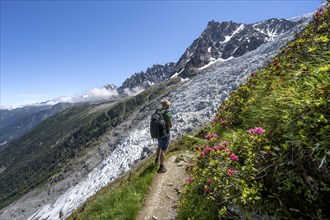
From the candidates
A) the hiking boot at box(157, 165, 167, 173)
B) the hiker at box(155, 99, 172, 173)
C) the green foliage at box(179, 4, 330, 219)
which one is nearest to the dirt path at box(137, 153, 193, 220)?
the hiking boot at box(157, 165, 167, 173)

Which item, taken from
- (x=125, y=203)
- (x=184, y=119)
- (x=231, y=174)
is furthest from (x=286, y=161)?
(x=184, y=119)

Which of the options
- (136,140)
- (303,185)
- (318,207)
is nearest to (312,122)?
(303,185)

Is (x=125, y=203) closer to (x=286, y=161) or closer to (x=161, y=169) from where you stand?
(x=161, y=169)

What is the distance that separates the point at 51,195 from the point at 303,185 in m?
146

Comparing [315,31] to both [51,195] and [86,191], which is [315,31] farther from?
[51,195]

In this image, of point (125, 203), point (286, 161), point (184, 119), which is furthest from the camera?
point (184, 119)

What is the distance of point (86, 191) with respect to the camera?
282ft

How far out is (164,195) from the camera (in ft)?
31.6

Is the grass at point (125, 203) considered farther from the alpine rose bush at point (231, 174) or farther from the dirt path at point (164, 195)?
the alpine rose bush at point (231, 174)

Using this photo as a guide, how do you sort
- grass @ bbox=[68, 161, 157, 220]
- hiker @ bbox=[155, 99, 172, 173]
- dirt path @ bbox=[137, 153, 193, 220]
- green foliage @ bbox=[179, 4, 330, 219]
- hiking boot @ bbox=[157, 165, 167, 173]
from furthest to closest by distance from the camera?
hiking boot @ bbox=[157, 165, 167, 173] < hiker @ bbox=[155, 99, 172, 173] < dirt path @ bbox=[137, 153, 193, 220] < grass @ bbox=[68, 161, 157, 220] < green foliage @ bbox=[179, 4, 330, 219]

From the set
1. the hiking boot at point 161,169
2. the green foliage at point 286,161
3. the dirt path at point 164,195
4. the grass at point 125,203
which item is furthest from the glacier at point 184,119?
the green foliage at point 286,161

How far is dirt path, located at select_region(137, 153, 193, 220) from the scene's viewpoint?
850 cm

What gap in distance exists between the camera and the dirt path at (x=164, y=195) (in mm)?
8500

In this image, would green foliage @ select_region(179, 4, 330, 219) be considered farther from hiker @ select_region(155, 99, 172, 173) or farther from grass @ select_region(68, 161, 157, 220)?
hiker @ select_region(155, 99, 172, 173)
